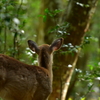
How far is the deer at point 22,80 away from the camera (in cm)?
504

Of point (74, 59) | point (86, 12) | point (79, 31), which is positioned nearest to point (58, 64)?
point (74, 59)

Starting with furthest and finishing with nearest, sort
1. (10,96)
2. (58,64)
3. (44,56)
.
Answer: (58,64)
(44,56)
(10,96)

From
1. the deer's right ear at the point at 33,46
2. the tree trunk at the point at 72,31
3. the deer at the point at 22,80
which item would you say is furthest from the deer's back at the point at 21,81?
the tree trunk at the point at 72,31

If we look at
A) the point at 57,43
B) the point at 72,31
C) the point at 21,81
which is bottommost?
the point at 21,81

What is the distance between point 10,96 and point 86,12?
343 cm

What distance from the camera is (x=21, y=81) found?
5270 millimetres

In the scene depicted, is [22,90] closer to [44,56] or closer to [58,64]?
[44,56]

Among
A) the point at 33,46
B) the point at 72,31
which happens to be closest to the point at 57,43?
the point at 33,46

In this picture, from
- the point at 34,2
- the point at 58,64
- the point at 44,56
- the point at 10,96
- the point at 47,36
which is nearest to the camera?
the point at 10,96

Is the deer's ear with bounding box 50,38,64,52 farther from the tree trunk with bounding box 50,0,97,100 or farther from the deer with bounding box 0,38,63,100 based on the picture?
the tree trunk with bounding box 50,0,97,100

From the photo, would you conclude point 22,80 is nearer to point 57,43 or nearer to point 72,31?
point 57,43

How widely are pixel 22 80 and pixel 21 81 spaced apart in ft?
0.11

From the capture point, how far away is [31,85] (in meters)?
5.42

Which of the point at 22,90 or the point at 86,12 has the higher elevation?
the point at 86,12
